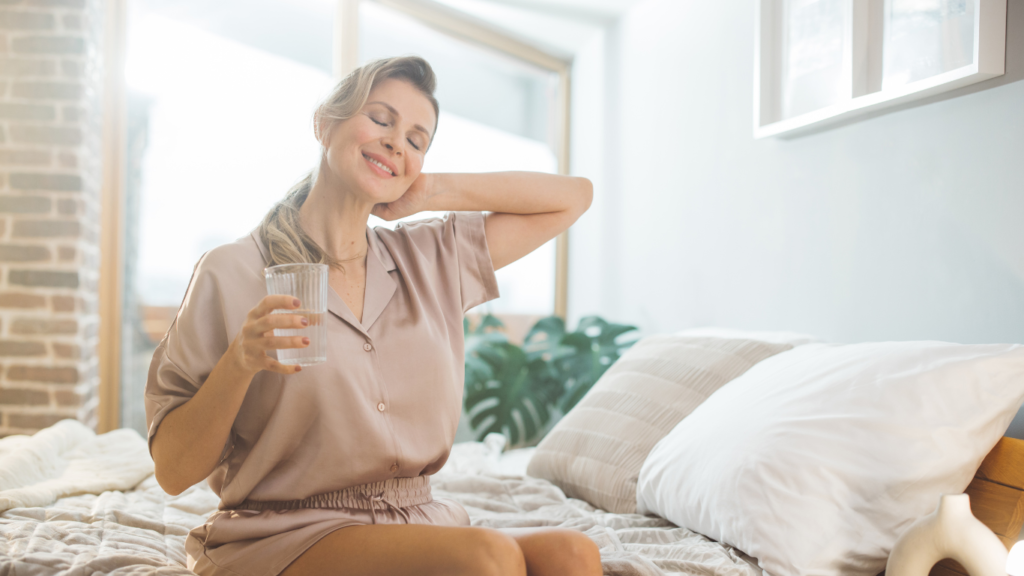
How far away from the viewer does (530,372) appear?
273 centimetres

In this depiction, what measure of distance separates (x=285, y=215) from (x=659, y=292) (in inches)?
67.2

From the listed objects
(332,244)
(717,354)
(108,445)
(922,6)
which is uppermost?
(922,6)

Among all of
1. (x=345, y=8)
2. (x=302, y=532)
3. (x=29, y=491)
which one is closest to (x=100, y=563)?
(x=302, y=532)

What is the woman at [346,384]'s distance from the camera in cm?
92

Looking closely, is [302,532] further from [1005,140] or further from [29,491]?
[1005,140]

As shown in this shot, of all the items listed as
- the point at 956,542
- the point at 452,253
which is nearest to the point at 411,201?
the point at 452,253

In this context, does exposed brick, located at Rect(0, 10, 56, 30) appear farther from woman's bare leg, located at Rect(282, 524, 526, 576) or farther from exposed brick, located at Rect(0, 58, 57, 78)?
woman's bare leg, located at Rect(282, 524, 526, 576)

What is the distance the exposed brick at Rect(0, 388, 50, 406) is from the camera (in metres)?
2.27

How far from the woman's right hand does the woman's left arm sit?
56 centimetres

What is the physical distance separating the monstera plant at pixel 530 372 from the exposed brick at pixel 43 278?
4.78 feet

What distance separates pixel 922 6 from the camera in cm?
141

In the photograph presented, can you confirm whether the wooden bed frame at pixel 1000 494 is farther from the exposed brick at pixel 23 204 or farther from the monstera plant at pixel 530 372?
the exposed brick at pixel 23 204

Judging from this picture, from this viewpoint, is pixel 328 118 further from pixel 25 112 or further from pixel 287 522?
pixel 25 112

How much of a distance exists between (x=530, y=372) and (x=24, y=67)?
83.3 inches
